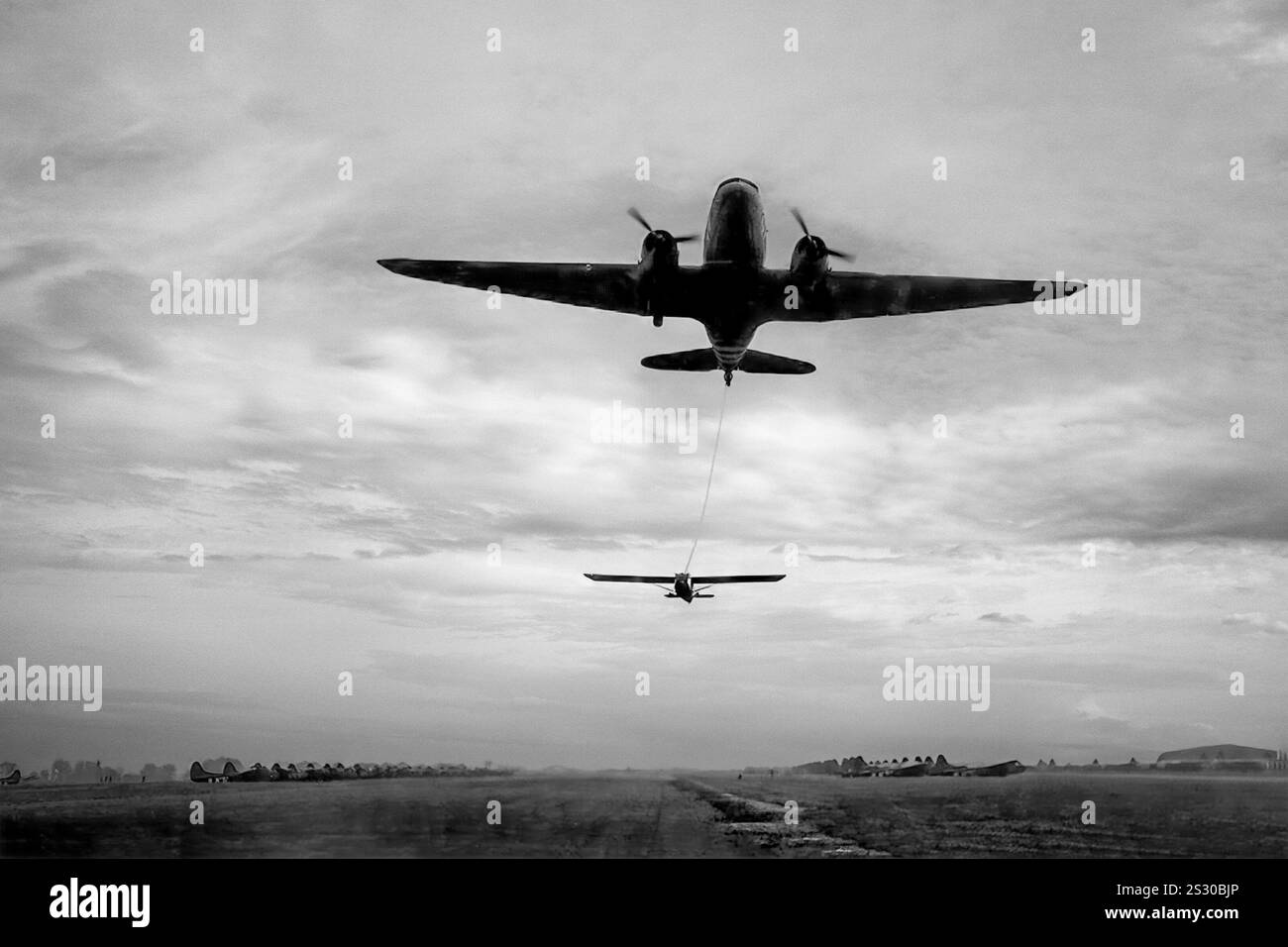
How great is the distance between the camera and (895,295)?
39031mm

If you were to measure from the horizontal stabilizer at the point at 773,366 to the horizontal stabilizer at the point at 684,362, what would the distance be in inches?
68.4

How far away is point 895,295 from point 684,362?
11.6 meters

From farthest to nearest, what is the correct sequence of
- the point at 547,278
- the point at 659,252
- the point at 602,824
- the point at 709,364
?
the point at 602,824, the point at 709,364, the point at 547,278, the point at 659,252

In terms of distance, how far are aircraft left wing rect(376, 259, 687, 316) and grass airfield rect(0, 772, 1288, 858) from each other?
105ft

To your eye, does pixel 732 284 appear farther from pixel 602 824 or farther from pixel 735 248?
pixel 602 824

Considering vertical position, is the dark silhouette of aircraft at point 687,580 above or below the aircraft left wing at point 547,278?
below

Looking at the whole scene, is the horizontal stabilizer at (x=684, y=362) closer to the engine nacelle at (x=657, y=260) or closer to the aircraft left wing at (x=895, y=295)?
the aircraft left wing at (x=895, y=295)

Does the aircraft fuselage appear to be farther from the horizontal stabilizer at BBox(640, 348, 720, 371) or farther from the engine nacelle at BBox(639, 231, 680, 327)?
the horizontal stabilizer at BBox(640, 348, 720, 371)

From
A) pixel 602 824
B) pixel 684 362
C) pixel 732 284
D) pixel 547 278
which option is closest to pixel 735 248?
pixel 732 284

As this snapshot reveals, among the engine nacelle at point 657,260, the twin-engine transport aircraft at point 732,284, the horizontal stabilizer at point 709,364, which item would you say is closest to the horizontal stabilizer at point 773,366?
the horizontal stabilizer at point 709,364

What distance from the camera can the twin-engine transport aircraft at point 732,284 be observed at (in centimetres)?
3453
